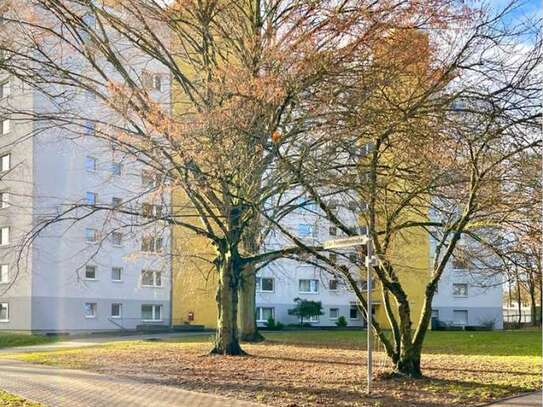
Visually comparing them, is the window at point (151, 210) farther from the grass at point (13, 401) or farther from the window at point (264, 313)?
the window at point (264, 313)

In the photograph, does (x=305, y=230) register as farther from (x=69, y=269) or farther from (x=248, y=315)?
(x=69, y=269)

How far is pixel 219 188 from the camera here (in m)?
12.9

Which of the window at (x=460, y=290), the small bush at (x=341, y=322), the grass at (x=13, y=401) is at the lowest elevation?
the small bush at (x=341, y=322)

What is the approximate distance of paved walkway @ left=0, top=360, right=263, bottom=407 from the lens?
9969mm

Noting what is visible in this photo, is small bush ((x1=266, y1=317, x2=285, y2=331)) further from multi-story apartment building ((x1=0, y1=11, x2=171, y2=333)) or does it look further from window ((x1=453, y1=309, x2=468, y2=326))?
window ((x1=453, y1=309, x2=468, y2=326))

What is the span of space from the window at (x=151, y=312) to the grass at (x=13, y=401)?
3149cm

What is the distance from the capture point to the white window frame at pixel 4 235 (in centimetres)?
3790

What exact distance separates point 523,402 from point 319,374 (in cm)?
437

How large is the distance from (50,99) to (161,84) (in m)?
2.84

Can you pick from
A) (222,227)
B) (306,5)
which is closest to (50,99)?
(222,227)

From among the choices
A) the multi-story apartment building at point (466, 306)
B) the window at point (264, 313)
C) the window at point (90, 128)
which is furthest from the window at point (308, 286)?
the window at point (90, 128)

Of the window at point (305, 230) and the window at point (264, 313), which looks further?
the window at point (264, 313)

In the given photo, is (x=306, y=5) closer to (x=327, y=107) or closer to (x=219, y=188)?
(x=327, y=107)

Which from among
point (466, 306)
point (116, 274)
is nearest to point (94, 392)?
point (116, 274)
